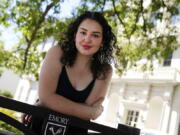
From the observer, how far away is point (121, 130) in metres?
1.50

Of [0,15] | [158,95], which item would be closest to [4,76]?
[158,95]

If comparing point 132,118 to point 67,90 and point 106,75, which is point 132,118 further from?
point 67,90

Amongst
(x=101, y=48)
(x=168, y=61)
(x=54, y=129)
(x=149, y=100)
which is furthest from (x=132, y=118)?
(x=54, y=129)

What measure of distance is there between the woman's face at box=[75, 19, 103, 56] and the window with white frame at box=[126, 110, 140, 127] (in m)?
23.5

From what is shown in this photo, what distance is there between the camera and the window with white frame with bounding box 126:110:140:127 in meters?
24.7

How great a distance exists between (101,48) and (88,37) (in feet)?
1.11

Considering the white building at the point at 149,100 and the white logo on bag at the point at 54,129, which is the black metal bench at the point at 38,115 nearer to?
the white logo on bag at the point at 54,129

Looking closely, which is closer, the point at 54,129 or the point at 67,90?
the point at 54,129

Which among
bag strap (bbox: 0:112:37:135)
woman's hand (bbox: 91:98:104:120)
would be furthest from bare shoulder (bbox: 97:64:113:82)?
bag strap (bbox: 0:112:37:135)

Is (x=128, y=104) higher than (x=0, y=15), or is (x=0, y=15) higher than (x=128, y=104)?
(x=0, y=15)

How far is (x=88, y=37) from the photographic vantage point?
5.62ft

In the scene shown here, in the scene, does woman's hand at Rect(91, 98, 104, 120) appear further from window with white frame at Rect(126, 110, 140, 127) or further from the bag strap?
window with white frame at Rect(126, 110, 140, 127)

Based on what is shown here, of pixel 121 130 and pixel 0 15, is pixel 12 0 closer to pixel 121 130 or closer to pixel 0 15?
pixel 0 15

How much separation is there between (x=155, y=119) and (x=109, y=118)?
5.65 meters
